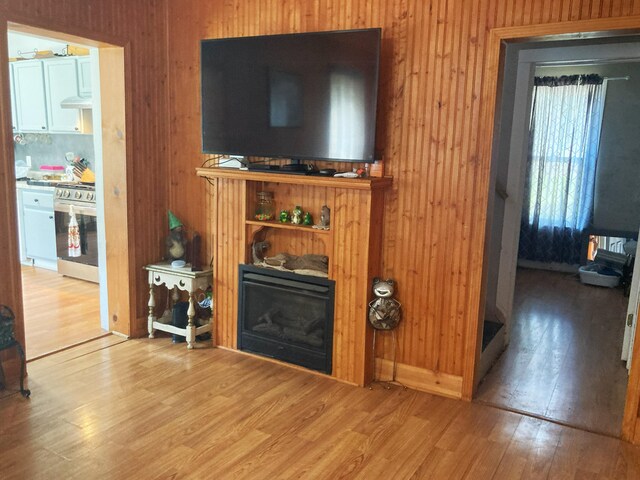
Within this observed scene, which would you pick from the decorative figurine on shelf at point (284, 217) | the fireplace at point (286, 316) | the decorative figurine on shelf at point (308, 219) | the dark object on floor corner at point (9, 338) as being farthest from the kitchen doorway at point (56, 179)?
the decorative figurine on shelf at point (308, 219)

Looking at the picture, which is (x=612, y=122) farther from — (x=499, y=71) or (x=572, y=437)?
(x=572, y=437)

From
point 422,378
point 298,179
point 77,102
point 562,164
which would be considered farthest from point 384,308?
point 562,164

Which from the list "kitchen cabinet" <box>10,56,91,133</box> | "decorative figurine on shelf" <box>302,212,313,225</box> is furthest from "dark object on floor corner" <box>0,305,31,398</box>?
"kitchen cabinet" <box>10,56,91,133</box>

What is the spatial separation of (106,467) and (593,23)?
→ 311cm

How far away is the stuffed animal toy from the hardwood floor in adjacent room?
2.29ft

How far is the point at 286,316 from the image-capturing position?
3729mm

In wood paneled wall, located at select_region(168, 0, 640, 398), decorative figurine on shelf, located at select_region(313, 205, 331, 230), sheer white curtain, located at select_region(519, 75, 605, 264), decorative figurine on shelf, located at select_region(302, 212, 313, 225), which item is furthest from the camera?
sheer white curtain, located at select_region(519, 75, 605, 264)

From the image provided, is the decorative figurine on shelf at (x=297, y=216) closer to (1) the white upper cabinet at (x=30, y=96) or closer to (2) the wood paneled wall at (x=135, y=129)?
(2) the wood paneled wall at (x=135, y=129)

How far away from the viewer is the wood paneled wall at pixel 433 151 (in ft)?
10.1

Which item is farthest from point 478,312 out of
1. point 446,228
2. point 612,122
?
point 612,122

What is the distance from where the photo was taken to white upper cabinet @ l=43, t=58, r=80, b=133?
227 inches

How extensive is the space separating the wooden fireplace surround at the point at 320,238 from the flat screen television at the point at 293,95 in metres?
0.19

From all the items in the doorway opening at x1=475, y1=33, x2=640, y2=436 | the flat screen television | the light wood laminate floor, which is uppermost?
the flat screen television

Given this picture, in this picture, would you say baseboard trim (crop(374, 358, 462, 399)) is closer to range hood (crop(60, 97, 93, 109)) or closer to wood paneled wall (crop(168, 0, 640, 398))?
wood paneled wall (crop(168, 0, 640, 398))
